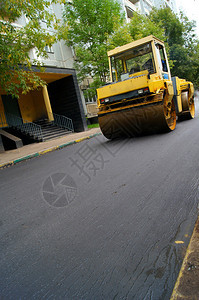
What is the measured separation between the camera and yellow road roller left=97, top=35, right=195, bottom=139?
7105 millimetres

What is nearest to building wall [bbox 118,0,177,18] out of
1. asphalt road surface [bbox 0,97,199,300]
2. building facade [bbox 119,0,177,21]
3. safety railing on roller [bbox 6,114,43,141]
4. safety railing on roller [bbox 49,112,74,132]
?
building facade [bbox 119,0,177,21]

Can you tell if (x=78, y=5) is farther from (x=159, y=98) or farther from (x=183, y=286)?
(x=183, y=286)

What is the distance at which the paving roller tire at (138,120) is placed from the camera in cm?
703

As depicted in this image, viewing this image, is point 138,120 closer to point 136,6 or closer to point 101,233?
point 101,233

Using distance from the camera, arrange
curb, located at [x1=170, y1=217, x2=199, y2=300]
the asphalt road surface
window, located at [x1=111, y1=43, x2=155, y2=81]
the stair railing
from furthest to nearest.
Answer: the stair railing < window, located at [x1=111, y1=43, x2=155, y2=81] < the asphalt road surface < curb, located at [x1=170, y1=217, x2=199, y2=300]

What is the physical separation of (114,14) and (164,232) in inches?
842

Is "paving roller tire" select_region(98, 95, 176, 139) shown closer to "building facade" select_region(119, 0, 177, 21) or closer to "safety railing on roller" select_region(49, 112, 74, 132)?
"safety railing on roller" select_region(49, 112, 74, 132)

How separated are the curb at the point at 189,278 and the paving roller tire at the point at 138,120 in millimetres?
5533

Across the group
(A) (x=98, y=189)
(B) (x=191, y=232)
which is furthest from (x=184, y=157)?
(B) (x=191, y=232)

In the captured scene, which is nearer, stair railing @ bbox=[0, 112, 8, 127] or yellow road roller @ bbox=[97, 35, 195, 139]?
yellow road roller @ bbox=[97, 35, 195, 139]

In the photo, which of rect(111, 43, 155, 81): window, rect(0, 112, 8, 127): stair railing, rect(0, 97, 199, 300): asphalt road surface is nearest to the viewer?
rect(0, 97, 199, 300): asphalt road surface

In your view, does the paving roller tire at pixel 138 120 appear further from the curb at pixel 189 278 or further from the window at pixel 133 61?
the curb at pixel 189 278

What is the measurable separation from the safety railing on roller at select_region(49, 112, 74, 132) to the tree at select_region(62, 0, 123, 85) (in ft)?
15.3

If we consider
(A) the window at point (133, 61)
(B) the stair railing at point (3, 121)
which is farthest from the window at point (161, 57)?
(B) the stair railing at point (3, 121)
